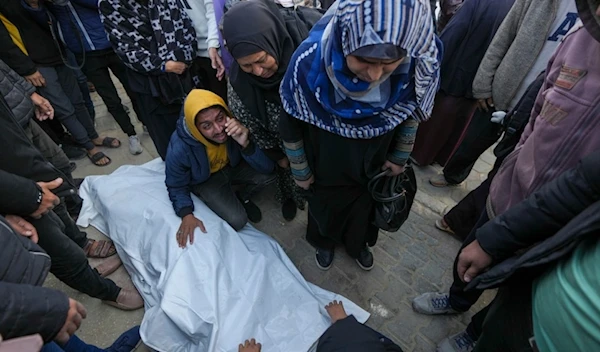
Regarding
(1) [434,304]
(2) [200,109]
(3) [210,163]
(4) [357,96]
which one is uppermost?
Result: (4) [357,96]

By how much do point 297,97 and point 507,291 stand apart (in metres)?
1.20

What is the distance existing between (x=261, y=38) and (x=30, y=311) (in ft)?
4.96

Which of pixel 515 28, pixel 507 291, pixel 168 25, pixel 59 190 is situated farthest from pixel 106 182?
pixel 515 28

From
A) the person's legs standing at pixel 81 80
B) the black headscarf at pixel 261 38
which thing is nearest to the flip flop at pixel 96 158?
the person's legs standing at pixel 81 80

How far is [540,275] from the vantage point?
1.00 metres

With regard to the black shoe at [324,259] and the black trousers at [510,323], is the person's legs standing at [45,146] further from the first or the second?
the black trousers at [510,323]

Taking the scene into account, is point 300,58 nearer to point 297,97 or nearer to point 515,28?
point 297,97

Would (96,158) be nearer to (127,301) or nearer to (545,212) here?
(127,301)

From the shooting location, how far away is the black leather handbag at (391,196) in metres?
1.78

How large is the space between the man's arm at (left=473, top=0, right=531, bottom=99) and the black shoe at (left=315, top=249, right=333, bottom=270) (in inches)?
Result: 67.5

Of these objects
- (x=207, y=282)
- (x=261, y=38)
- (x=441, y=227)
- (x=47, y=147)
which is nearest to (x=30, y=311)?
(x=207, y=282)

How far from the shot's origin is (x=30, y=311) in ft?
3.30

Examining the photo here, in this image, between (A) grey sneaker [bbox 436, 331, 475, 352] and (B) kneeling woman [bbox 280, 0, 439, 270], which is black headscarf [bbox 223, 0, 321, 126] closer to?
(B) kneeling woman [bbox 280, 0, 439, 270]

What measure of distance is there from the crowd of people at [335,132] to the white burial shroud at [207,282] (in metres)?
0.13
